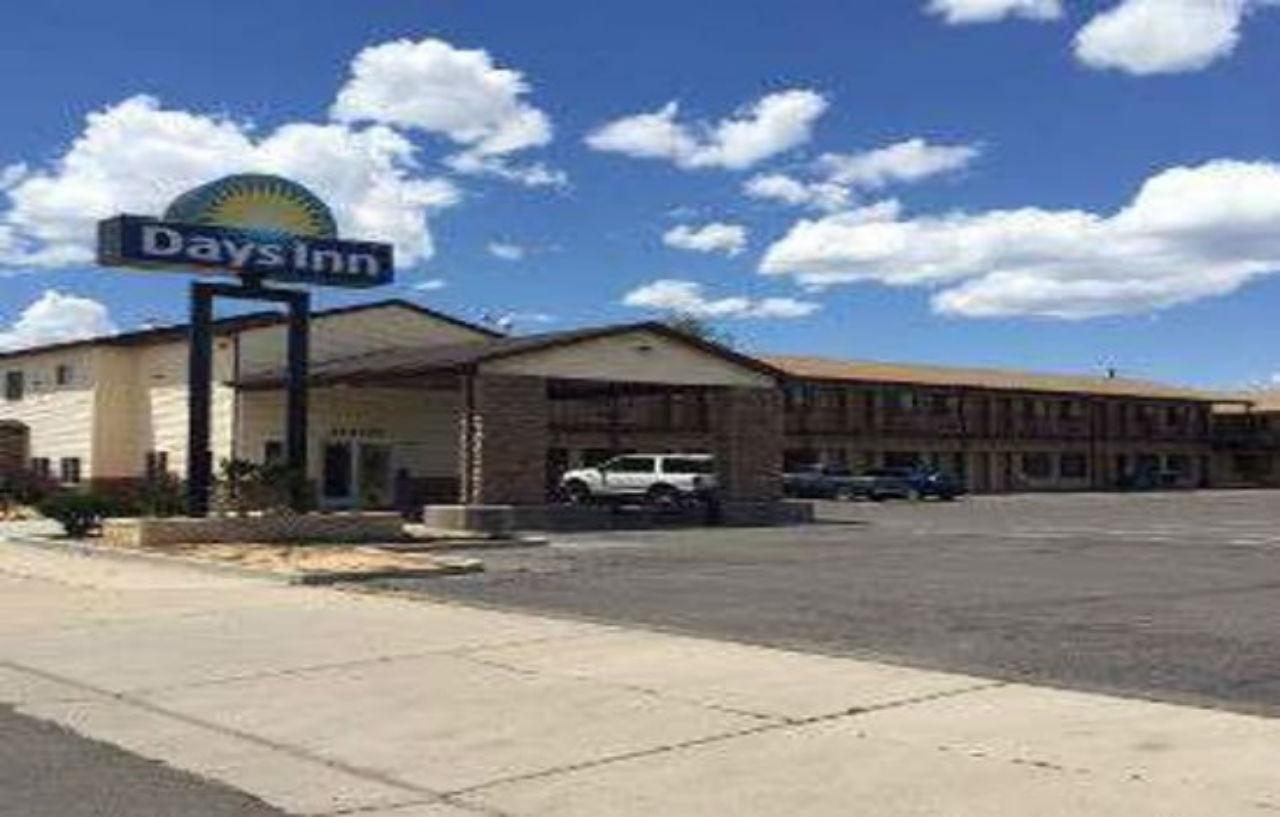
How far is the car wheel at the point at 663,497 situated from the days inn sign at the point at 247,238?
629 inches

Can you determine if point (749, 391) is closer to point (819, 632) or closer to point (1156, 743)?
point (819, 632)

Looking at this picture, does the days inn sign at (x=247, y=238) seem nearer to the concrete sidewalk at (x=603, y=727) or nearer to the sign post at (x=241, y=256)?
the sign post at (x=241, y=256)

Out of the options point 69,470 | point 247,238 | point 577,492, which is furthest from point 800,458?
point 247,238

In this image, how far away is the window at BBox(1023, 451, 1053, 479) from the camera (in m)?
82.2

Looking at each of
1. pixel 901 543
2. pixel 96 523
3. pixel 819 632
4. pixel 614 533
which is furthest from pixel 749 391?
pixel 819 632

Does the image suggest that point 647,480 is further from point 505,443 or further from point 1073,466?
point 1073,466

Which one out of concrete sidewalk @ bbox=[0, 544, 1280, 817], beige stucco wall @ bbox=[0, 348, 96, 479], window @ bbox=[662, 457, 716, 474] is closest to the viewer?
concrete sidewalk @ bbox=[0, 544, 1280, 817]

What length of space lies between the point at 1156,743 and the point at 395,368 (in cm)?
3241

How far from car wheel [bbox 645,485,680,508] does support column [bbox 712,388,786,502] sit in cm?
364

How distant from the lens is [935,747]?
10094 millimetres

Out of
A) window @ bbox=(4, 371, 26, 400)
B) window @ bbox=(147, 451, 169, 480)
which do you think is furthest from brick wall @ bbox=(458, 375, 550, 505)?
window @ bbox=(4, 371, 26, 400)

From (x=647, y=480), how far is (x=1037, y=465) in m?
37.4

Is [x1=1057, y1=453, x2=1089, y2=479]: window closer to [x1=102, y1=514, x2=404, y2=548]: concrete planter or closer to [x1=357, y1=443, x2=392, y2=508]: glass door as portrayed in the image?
[x1=357, y1=443, x2=392, y2=508]: glass door

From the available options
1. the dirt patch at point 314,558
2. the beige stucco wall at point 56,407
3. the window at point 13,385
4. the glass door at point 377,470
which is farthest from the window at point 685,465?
the window at point 13,385
